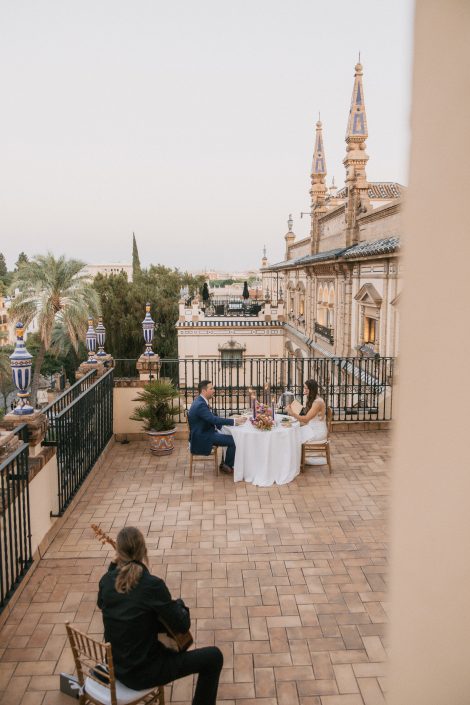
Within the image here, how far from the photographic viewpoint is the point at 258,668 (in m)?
4.03

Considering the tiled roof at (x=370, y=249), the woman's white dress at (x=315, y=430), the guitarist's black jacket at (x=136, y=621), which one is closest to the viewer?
the guitarist's black jacket at (x=136, y=621)

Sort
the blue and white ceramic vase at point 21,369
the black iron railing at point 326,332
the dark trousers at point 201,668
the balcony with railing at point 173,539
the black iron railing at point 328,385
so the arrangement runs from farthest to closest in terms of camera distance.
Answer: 1. the black iron railing at point 326,332
2. the black iron railing at point 328,385
3. the blue and white ceramic vase at point 21,369
4. the balcony with railing at point 173,539
5. the dark trousers at point 201,668

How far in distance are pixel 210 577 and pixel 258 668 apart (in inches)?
52.6

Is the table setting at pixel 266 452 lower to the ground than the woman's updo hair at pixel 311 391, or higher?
lower

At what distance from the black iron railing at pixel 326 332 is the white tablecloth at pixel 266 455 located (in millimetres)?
13163

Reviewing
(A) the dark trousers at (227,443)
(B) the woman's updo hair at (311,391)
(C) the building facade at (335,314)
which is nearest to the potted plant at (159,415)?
(C) the building facade at (335,314)

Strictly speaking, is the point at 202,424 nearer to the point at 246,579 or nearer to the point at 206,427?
the point at 206,427

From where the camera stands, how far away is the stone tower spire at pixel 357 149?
17312mm

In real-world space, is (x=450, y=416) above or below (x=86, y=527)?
above

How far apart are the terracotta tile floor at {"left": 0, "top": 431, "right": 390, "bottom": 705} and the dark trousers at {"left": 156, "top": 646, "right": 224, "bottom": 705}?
16.5 inches

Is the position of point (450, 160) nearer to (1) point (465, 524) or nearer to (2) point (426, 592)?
(1) point (465, 524)

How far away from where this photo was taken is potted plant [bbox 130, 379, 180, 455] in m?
8.84

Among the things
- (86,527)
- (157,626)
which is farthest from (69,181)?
(157,626)

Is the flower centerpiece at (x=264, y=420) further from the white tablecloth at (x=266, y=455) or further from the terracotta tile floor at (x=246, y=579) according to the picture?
the terracotta tile floor at (x=246, y=579)
